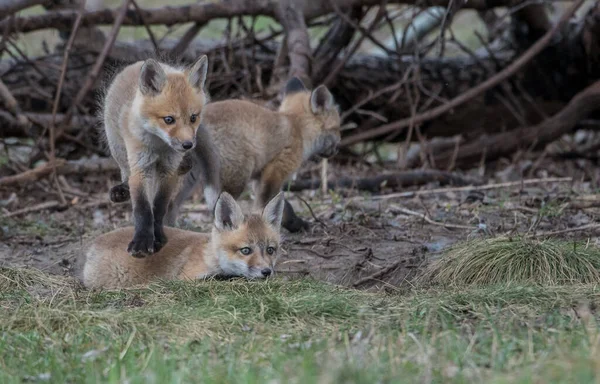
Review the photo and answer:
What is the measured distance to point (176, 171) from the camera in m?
6.63

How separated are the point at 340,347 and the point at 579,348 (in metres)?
1.03

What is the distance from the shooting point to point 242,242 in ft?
19.9

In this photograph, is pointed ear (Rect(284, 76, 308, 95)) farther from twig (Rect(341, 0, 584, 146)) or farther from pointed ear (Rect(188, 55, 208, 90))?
pointed ear (Rect(188, 55, 208, 90))

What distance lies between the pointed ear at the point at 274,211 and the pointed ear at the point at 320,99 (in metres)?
2.33

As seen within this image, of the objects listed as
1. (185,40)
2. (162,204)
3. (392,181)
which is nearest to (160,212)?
(162,204)

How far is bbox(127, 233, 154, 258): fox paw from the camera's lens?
603 cm

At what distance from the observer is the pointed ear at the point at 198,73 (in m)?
6.36

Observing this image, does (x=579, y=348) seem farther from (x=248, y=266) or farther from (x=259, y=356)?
(x=248, y=266)

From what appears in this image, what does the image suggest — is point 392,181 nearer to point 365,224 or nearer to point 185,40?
point 365,224

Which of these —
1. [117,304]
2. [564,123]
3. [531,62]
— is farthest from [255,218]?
[531,62]

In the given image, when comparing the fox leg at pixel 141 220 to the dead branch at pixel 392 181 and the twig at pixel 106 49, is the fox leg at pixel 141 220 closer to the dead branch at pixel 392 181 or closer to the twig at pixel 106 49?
the twig at pixel 106 49

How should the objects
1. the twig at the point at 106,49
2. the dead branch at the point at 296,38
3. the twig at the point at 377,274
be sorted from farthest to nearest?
the dead branch at the point at 296,38 → the twig at the point at 106,49 → the twig at the point at 377,274

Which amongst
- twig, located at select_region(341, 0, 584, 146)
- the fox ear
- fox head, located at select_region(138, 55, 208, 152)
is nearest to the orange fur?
fox head, located at select_region(138, 55, 208, 152)

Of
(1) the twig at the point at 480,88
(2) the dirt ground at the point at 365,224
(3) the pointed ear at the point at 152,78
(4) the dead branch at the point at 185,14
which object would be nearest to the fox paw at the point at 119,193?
(2) the dirt ground at the point at 365,224
